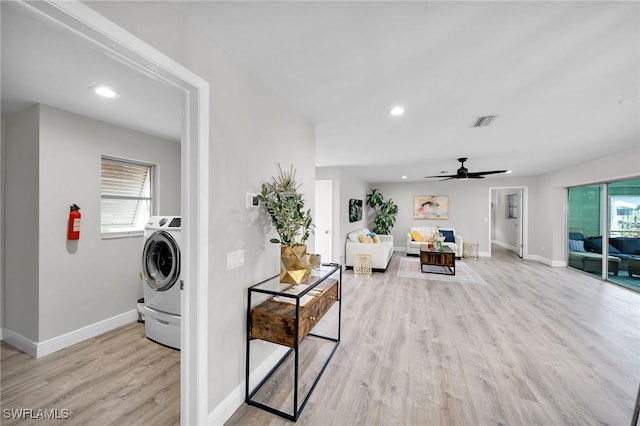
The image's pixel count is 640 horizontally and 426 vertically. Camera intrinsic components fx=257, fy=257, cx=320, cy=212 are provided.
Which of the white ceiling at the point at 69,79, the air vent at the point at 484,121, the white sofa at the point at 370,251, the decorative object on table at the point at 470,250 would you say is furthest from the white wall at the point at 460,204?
the white ceiling at the point at 69,79

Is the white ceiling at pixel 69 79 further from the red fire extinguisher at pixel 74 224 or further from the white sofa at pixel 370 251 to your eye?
the white sofa at pixel 370 251

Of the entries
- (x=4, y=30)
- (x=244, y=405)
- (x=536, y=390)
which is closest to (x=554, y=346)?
(x=536, y=390)

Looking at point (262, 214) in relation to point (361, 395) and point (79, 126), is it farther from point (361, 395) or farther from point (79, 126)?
point (79, 126)

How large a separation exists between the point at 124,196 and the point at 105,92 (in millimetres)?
1447

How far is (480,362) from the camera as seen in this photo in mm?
2320

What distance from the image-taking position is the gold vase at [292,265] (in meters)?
1.99

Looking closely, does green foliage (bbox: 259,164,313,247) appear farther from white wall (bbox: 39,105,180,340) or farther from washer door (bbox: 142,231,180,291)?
white wall (bbox: 39,105,180,340)

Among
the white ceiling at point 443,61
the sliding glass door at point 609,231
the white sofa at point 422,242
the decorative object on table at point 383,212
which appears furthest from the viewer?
the decorative object on table at point 383,212

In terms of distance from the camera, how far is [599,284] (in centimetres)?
480

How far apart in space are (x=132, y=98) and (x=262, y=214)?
5.16 feet

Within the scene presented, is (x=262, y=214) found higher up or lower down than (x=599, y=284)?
higher up

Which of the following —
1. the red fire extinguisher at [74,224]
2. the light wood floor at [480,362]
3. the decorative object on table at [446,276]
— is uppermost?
the red fire extinguisher at [74,224]

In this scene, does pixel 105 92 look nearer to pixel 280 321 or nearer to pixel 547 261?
pixel 280 321

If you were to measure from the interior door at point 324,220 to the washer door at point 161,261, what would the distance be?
11.3 feet
